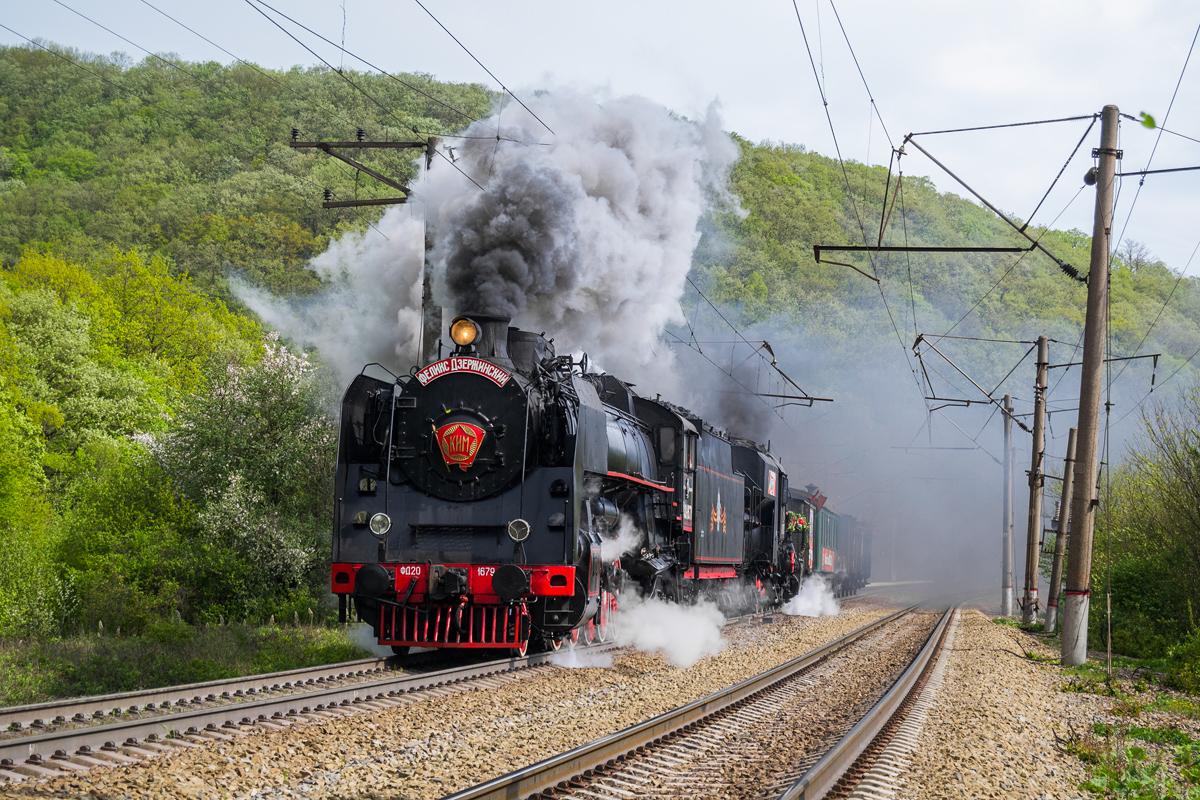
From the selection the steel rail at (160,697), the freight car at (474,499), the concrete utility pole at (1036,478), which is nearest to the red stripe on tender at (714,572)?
the freight car at (474,499)

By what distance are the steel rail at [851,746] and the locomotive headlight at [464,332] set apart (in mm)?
6227

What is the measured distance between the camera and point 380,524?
12.9m

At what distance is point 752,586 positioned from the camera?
26703 millimetres

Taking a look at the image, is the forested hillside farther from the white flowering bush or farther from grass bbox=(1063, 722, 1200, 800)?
grass bbox=(1063, 722, 1200, 800)

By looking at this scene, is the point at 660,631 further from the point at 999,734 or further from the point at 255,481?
the point at 255,481

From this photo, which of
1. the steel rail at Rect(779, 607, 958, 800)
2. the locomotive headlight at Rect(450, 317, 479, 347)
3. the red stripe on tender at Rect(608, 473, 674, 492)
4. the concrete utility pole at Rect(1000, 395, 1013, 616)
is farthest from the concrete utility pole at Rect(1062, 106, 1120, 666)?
the concrete utility pole at Rect(1000, 395, 1013, 616)

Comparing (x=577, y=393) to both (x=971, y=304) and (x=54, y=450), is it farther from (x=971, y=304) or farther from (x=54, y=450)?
(x=971, y=304)

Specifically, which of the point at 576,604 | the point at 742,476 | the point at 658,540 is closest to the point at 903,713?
the point at 576,604

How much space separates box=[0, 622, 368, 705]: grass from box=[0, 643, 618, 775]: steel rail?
8.88ft

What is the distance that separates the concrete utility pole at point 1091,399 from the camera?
1684cm

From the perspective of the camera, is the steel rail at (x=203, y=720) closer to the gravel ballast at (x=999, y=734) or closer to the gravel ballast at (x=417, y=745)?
the gravel ballast at (x=417, y=745)

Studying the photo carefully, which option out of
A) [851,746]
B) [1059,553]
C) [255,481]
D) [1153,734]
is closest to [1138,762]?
[1153,734]

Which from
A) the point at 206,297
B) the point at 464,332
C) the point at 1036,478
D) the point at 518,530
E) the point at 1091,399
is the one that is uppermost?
the point at 206,297

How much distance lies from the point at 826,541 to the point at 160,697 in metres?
31.4
